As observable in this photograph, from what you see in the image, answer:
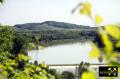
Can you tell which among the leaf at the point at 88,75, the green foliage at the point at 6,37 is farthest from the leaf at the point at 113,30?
the green foliage at the point at 6,37

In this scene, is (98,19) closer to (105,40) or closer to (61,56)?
(105,40)

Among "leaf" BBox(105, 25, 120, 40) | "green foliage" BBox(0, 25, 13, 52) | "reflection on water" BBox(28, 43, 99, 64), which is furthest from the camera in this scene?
"reflection on water" BBox(28, 43, 99, 64)

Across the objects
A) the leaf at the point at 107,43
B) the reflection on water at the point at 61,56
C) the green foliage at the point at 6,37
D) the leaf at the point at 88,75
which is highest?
the leaf at the point at 107,43

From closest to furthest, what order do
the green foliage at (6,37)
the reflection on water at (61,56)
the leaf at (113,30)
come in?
the leaf at (113,30), the green foliage at (6,37), the reflection on water at (61,56)

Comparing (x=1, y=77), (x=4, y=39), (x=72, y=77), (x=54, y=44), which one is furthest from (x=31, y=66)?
(x=54, y=44)

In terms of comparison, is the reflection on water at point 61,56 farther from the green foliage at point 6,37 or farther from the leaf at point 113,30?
the leaf at point 113,30

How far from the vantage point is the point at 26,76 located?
3809 mm

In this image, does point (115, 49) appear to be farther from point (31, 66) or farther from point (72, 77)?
point (72, 77)

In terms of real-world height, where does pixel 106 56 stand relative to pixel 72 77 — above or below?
above

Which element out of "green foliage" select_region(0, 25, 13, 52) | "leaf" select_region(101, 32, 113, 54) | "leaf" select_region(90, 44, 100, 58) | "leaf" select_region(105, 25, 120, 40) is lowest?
"green foliage" select_region(0, 25, 13, 52)

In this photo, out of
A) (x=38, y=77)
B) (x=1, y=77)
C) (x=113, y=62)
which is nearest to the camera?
(x=113, y=62)

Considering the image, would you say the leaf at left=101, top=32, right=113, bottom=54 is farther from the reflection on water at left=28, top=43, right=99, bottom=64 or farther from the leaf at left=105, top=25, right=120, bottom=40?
the reflection on water at left=28, top=43, right=99, bottom=64

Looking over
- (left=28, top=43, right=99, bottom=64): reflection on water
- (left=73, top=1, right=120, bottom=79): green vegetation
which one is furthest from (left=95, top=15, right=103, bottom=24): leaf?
(left=28, top=43, right=99, bottom=64): reflection on water

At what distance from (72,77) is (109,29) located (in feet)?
Answer: 167
